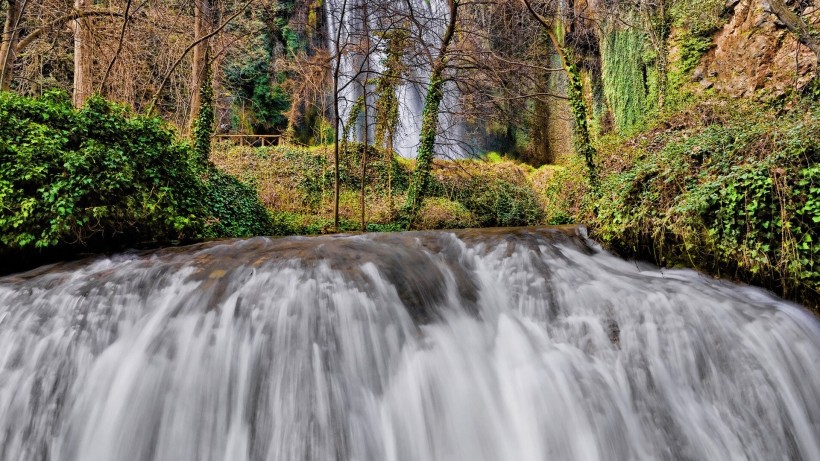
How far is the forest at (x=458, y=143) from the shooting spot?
12.8 ft

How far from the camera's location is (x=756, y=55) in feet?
25.6

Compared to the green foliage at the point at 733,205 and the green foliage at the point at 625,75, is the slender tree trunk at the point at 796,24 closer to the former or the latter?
the green foliage at the point at 733,205

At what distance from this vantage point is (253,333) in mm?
3072

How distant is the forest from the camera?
12.8 feet

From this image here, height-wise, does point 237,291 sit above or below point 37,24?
below

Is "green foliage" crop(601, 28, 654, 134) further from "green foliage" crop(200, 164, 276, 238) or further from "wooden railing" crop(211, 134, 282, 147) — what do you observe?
"wooden railing" crop(211, 134, 282, 147)

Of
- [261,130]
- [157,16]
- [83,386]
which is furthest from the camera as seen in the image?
[261,130]

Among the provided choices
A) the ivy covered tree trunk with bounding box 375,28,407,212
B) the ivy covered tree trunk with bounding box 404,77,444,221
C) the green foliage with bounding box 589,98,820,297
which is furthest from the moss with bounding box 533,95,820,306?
the ivy covered tree trunk with bounding box 375,28,407,212

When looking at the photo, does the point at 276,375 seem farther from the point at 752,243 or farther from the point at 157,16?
the point at 157,16

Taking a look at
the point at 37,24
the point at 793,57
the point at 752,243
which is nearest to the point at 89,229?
the point at 37,24

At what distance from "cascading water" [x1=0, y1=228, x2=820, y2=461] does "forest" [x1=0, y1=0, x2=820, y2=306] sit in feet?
2.21

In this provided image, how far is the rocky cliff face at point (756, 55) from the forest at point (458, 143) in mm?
37

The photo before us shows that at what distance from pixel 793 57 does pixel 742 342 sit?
7.20 meters

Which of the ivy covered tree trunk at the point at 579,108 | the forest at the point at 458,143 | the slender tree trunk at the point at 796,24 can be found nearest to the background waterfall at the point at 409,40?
the forest at the point at 458,143
